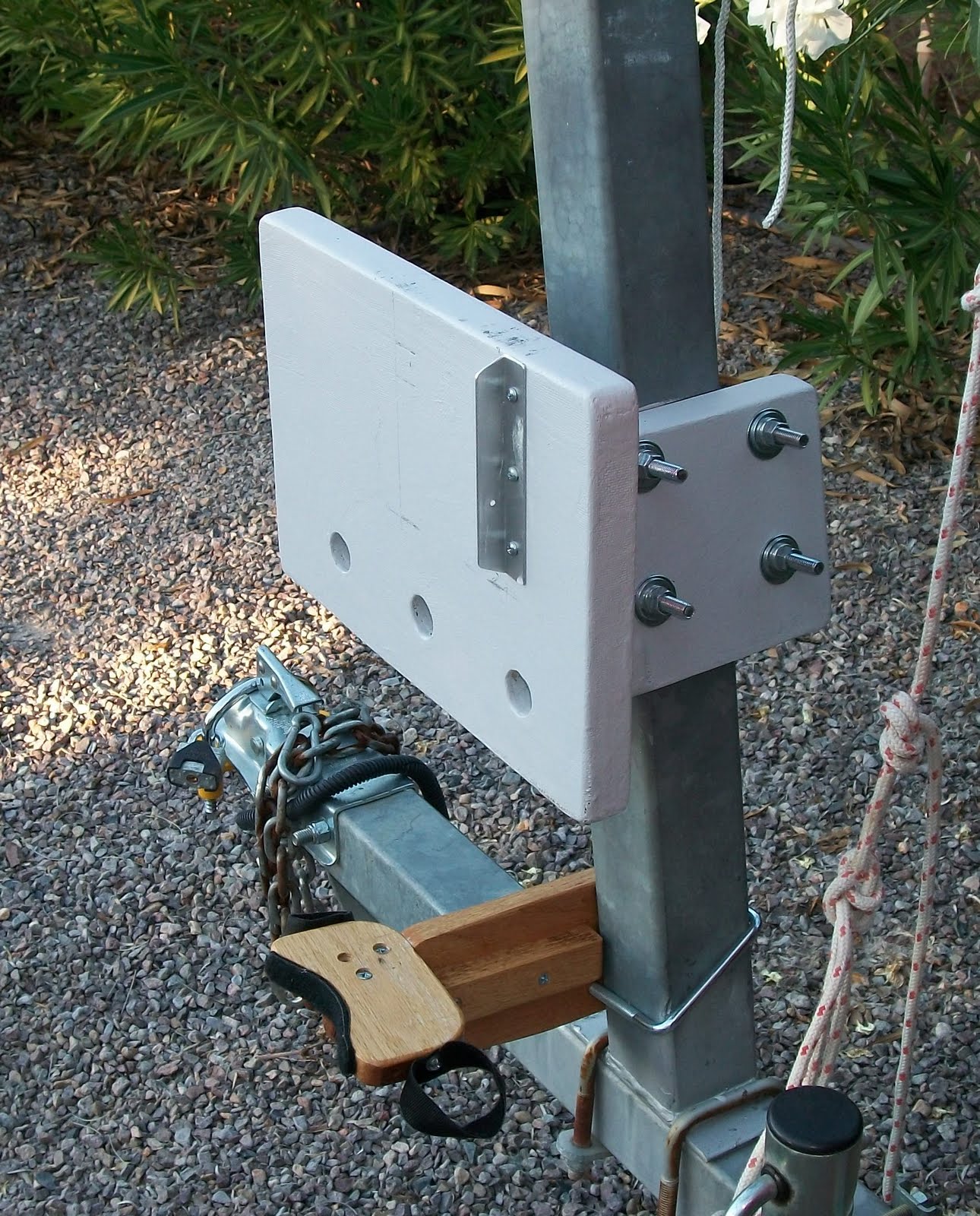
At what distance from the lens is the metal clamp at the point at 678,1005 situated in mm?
1209

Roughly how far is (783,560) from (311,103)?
3.26m

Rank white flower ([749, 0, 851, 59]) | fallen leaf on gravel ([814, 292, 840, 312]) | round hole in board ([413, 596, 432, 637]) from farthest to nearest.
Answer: fallen leaf on gravel ([814, 292, 840, 312]), white flower ([749, 0, 851, 59]), round hole in board ([413, 596, 432, 637])

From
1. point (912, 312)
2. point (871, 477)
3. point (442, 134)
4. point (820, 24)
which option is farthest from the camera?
point (442, 134)

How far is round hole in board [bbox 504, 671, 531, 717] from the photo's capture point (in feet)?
3.45

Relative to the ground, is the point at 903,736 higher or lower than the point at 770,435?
lower

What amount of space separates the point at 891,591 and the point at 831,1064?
6.55ft

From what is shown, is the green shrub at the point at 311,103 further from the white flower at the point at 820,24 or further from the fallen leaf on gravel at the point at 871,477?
the white flower at the point at 820,24

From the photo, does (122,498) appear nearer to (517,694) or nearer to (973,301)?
(517,694)

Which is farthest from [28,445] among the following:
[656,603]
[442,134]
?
[656,603]

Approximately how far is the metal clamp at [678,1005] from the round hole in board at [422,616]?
35 centimetres

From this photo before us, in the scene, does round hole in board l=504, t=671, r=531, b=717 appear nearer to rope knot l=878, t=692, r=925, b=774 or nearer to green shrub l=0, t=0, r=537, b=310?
rope knot l=878, t=692, r=925, b=774

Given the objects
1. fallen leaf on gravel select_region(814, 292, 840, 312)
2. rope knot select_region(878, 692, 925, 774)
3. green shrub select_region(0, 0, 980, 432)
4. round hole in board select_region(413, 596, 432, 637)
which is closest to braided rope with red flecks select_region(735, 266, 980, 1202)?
rope knot select_region(878, 692, 925, 774)

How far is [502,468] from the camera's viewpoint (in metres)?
0.99

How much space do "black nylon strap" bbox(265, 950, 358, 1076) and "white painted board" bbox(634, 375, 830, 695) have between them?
1.04ft
